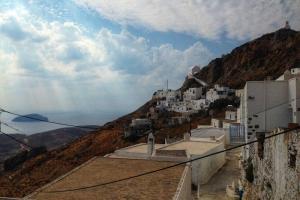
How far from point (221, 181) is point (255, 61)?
291ft

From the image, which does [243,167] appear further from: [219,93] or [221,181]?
[219,93]

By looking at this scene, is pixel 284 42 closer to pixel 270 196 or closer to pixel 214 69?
pixel 214 69

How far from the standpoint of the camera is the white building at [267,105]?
16.0m

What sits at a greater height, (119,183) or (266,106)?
(266,106)

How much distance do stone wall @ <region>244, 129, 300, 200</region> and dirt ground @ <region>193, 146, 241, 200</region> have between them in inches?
210

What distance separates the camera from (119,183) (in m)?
14.3

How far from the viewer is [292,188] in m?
9.81

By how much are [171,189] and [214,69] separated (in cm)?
10471

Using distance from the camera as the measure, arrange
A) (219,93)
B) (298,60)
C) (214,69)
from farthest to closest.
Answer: (214,69), (298,60), (219,93)

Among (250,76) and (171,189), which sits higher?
(250,76)

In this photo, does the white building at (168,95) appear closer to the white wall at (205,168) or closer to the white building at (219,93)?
the white building at (219,93)

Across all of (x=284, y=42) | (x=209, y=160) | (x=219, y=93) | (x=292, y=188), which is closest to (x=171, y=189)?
(x=292, y=188)

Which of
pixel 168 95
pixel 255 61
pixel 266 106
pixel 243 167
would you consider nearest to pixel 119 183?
pixel 243 167

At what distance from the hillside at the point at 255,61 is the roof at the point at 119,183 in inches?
2954
